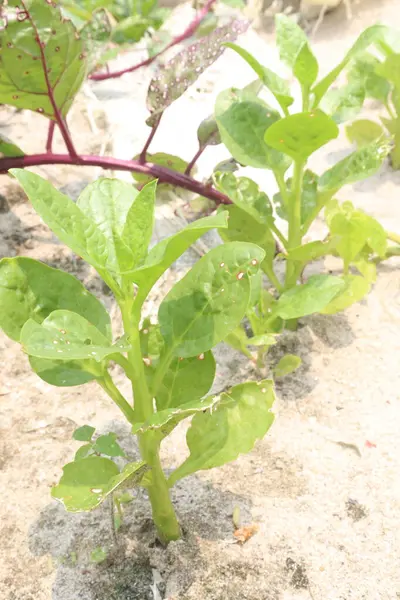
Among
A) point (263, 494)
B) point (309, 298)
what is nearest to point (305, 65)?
point (309, 298)

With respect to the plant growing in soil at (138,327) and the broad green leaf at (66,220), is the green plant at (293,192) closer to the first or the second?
the plant growing in soil at (138,327)

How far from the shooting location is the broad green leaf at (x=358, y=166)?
129cm

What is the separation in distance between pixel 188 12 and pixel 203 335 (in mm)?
2369

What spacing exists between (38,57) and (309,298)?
2.49 feet

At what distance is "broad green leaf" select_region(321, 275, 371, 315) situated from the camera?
1329mm

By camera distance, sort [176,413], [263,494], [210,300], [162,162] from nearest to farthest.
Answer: [176,413] → [210,300] → [263,494] → [162,162]

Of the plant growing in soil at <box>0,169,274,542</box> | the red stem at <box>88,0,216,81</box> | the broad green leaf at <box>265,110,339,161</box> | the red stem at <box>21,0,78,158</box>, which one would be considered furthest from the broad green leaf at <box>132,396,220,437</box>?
the red stem at <box>88,0,216,81</box>

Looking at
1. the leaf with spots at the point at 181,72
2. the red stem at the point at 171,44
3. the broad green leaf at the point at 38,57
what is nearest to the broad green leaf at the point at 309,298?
the leaf with spots at the point at 181,72

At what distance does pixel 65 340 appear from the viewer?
798mm

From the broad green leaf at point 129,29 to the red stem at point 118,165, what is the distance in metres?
0.91

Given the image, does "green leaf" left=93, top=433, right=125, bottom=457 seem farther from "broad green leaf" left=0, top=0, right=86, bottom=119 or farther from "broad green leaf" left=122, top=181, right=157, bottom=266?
"broad green leaf" left=0, top=0, right=86, bottom=119

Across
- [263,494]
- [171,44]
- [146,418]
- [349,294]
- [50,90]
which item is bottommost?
[263,494]

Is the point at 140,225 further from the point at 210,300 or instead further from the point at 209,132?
the point at 209,132

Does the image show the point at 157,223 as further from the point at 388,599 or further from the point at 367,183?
the point at 388,599
